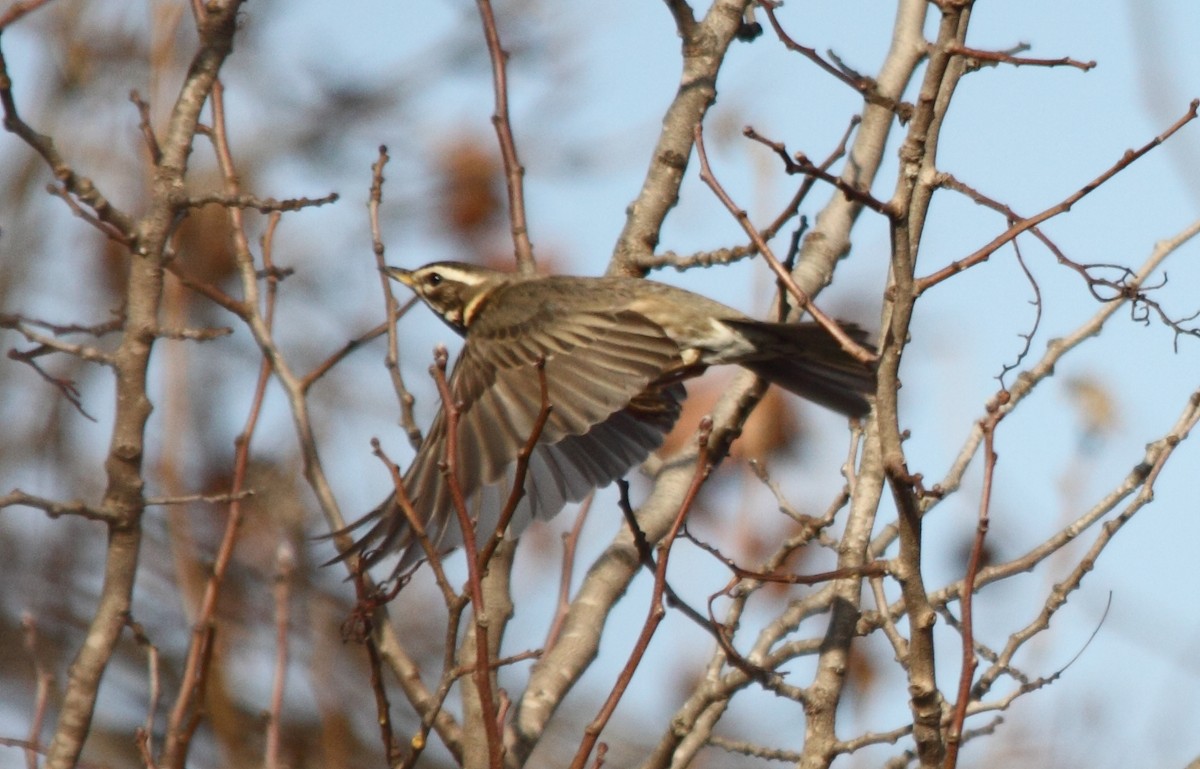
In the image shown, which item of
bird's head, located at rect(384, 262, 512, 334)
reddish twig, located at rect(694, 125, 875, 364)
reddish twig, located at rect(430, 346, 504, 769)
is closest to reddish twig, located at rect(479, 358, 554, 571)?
reddish twig, located at rect(430, 346, 504, 769)

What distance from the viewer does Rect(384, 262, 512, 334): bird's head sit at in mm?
5406

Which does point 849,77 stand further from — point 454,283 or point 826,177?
point 454,283

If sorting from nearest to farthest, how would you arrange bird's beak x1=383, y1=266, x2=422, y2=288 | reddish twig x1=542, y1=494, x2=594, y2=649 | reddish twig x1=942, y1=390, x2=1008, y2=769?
reddish twig x1=942, y1=390, x2=1008, y2=769 → reddish twig x1=542, y1=494, x2=594, y2=649 → bird's beak x1=383, y1=266, x2=422, y2=288

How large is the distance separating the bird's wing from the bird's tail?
0.96ft

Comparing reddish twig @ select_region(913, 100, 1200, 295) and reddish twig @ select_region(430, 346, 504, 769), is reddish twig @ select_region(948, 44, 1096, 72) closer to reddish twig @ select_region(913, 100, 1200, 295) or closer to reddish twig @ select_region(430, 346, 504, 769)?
reddish twig @ select_region(913, 100, 1200, 295)

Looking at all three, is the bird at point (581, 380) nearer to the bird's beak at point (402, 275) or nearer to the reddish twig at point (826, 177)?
the bird's beak at point (402, 275)

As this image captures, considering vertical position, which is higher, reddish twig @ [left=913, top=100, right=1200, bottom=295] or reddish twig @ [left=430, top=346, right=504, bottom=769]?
reddish twig @ [left=913, top=100, right=1200, bottom=295]

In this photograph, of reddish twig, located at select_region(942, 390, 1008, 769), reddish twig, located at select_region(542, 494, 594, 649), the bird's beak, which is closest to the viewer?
reddish twig, located at select_region(942, 390, 1008, 769)

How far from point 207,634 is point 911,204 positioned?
1.75m

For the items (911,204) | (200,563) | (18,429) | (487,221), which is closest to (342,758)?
(200,563)

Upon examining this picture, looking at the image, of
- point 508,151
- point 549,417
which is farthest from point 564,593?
point 508,151

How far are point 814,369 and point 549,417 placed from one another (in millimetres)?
943

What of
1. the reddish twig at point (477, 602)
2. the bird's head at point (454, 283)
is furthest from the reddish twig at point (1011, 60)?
the bird's head at point (454, 283)

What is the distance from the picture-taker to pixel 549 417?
3.89m
